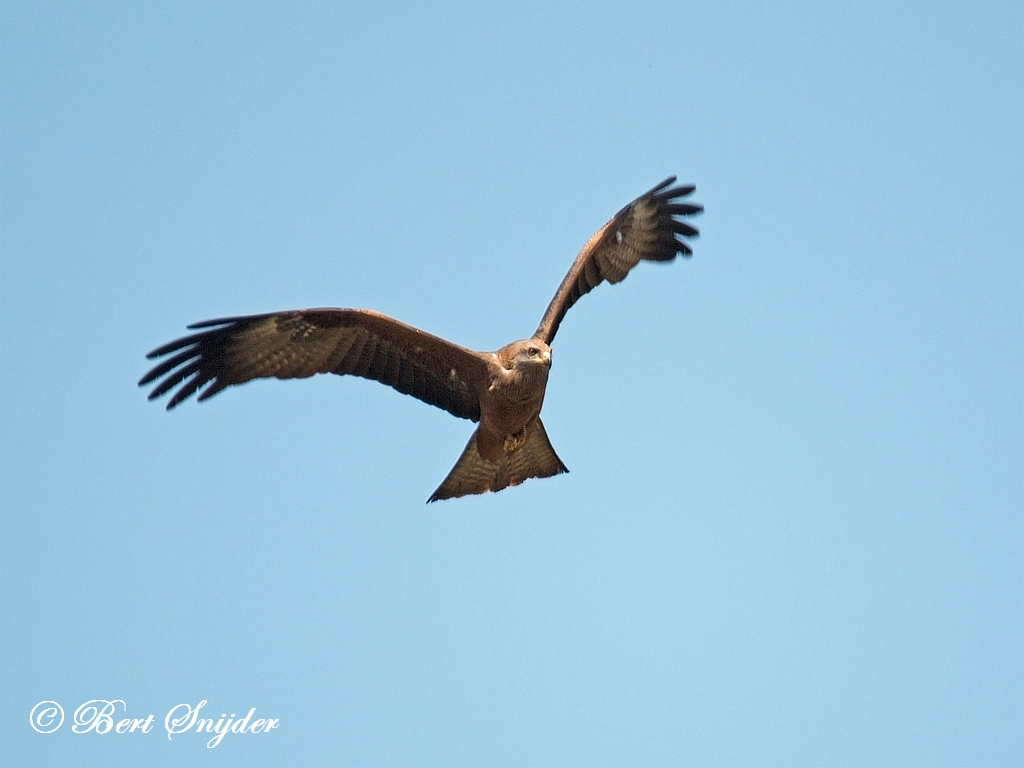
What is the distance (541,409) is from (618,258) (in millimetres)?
2051

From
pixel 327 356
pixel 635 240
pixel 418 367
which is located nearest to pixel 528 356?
pixel 418 367

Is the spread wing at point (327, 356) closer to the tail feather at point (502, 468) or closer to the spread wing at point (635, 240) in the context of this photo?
the tail feather at point (502, 468)

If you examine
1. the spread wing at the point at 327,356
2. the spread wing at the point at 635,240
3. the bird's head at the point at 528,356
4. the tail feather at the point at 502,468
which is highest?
the spread wing at the point at 635,240

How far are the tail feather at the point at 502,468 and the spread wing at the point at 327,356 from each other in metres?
0.39

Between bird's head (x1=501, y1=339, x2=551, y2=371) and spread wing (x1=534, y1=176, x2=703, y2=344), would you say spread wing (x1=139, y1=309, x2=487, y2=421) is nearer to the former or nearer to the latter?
bird's head (x1=501, y1=339, x2=551, y2=371)

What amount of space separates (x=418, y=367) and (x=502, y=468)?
107 cm

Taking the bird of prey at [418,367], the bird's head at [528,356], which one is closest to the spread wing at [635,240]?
the bird of prey at [418,367]

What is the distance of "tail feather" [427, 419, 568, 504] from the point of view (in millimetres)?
10211

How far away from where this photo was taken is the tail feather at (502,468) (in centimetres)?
1021

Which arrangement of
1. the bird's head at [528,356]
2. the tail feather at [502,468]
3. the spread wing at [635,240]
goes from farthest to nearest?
the spread wing at [635,240]
the tail feather at [502,468]
the bird's head at [528,356]

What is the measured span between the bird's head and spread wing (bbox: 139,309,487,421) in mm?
314

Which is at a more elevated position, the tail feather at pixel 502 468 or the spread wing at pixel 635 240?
the spread wing at pixel 635 240

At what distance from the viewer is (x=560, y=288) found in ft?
34.3

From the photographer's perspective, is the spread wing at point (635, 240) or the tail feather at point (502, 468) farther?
the spread wing at point (635, 240)
